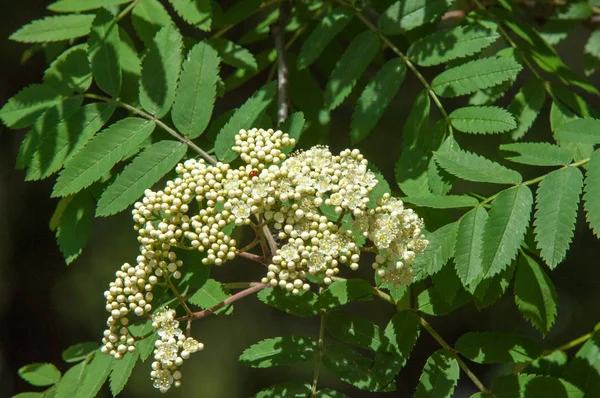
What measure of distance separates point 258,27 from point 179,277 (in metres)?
1.39

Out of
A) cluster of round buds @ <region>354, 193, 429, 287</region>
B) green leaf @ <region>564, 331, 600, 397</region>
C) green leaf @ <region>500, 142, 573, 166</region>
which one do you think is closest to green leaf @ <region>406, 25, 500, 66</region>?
green leaf @ <region>500, 142, 573, 166</region>

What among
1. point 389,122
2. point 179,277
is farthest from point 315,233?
point 389,122

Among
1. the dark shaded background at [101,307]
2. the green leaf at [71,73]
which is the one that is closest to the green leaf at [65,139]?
the green leaf at [71,73]

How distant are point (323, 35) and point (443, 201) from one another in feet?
3.10

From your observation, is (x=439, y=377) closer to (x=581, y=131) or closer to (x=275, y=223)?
(x=275, y=223)

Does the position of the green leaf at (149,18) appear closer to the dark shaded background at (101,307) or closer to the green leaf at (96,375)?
the green leaf at (96,375)

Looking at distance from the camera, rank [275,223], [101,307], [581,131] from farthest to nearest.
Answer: [101,307], [581,131], [275,223]

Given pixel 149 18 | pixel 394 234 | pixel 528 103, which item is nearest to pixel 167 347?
pixel 394 234

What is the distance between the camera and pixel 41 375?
262cm

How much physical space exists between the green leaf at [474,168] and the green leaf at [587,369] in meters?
0.70

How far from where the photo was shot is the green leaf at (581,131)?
2.04 meters

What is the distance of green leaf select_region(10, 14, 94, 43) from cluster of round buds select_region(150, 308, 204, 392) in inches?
50.7

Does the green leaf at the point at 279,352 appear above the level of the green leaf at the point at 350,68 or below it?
below

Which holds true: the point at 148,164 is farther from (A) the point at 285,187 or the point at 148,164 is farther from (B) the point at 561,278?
(B) the point at 561,278
